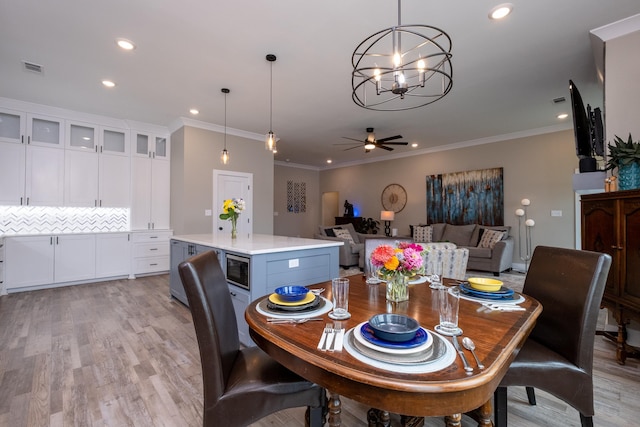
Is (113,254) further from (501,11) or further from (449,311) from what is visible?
(501,11)

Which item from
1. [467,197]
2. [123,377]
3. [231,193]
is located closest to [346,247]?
[231,193]

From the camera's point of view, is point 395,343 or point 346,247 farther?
point 346,247

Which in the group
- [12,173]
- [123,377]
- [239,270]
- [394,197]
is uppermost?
[12,173]

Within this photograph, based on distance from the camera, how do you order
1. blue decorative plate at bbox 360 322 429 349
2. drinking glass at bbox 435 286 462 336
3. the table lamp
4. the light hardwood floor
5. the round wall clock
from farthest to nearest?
the round wall clock
the table lamp
the light hardwood floor
drinking glass at bbox 435 286 462 336
blue decorative plate at bbox 360 322 429 349

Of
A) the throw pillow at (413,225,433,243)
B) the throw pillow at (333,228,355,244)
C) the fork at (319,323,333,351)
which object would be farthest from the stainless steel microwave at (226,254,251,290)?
the throw pillow at (413,225,433,243)

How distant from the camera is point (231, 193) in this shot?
5.77 meters

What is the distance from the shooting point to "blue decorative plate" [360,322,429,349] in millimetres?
876

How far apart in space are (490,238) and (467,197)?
1.27 meters

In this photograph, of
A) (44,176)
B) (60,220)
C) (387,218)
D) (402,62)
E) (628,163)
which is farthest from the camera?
(387,218)

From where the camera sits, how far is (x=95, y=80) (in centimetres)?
369

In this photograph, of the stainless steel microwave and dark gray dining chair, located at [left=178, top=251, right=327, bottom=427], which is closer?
dark gray dining chair, located at [left=178, top=251, right=327, bottom=427]

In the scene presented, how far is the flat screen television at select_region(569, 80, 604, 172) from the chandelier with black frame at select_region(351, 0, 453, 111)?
124cm

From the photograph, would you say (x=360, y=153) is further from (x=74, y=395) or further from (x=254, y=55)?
(x=74, y=395)

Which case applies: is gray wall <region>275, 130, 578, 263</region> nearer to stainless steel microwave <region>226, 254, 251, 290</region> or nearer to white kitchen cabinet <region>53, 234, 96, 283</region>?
stainless steel microwave <region>226, 254, 251, 290</region>
